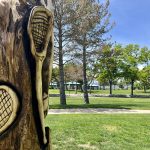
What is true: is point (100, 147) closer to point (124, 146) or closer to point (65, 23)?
point (124, 146)

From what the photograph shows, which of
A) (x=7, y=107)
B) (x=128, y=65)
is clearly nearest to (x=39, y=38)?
(x=7, y=107)

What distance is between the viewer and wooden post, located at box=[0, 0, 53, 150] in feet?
6.43

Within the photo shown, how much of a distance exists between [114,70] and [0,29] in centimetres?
3710

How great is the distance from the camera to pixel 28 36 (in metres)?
2.00

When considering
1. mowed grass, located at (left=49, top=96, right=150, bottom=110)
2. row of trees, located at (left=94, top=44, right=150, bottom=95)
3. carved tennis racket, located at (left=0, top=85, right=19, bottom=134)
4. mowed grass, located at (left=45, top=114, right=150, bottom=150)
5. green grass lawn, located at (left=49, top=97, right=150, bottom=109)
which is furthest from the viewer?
row of trees, located at (left=94, top=44, right=150, bottom=95)

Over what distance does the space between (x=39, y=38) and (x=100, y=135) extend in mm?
6345

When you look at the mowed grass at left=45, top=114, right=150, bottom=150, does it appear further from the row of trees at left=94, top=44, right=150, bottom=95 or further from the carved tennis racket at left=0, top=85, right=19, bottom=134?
the row of trees at left=94, top=44, right=150, bottom=95

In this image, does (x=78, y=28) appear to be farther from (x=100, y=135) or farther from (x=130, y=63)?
(x=130, y=63)

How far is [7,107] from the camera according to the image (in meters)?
1.93

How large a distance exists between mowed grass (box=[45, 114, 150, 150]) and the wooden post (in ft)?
16.2

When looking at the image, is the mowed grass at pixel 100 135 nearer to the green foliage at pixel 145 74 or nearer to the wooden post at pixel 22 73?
the wooden post at pixel 22 73

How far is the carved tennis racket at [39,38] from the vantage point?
79.3 inches

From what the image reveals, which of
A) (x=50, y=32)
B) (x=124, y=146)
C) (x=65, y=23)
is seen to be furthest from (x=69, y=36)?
(x=50, y=32)

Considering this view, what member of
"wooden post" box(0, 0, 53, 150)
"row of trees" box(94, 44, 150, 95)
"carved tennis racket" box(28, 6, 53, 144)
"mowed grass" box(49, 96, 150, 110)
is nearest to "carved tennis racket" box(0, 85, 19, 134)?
"wooden post" box(0, 0, 53, 150)
